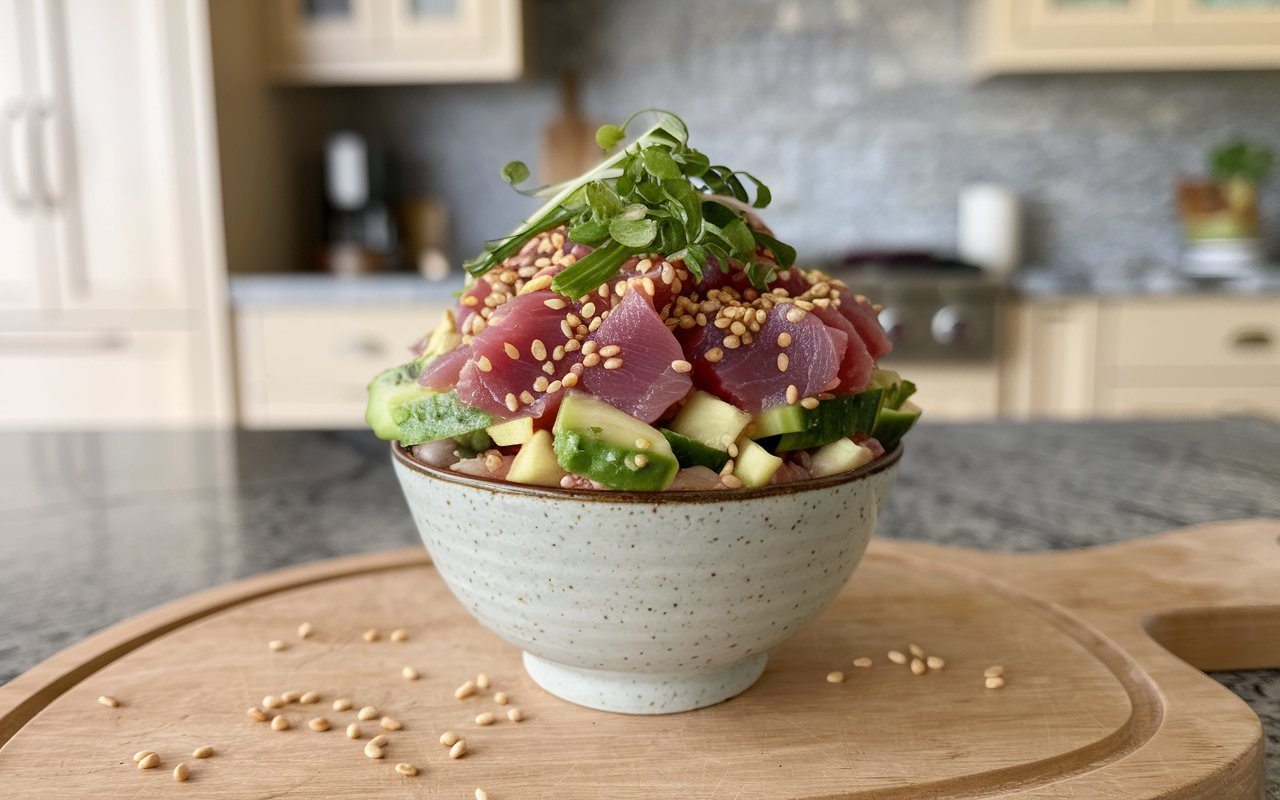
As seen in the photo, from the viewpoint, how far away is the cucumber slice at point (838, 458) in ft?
2.23

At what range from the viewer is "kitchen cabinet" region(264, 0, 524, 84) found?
10.6 ft

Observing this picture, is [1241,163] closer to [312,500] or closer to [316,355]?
[316,355]

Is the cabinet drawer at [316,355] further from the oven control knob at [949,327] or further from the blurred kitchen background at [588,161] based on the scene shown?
the oven control knob at [949,327]

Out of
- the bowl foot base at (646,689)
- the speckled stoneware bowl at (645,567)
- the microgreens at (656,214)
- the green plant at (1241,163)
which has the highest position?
the green plant at (1241,163)

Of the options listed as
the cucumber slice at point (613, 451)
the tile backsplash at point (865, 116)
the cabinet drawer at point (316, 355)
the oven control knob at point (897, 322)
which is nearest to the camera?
the cucumber slice at point (613, 451)

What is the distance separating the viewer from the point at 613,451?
622 mm

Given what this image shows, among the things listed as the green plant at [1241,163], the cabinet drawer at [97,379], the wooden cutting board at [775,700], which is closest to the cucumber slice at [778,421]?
the wooden cutting board at [775,700]

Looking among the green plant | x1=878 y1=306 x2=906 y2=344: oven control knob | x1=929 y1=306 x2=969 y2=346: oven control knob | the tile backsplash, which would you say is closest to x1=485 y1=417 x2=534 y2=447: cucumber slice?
x1=878 y1=306 x2=906 y2=344: oven control knob

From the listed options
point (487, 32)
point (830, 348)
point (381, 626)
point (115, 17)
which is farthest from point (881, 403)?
point (115, 17)

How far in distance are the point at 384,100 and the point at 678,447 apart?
3503 mm

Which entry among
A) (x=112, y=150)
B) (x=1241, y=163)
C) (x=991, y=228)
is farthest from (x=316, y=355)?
(x=1241, y=163)

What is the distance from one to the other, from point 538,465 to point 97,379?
299 cm

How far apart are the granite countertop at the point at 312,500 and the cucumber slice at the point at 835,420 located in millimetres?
388

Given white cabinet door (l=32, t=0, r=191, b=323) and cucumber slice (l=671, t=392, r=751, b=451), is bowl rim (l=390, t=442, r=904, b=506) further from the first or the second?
white cabinet door (l=32, t=0, r=191, b=323)
